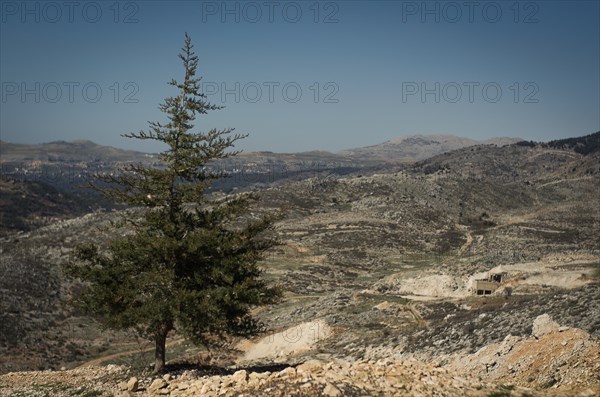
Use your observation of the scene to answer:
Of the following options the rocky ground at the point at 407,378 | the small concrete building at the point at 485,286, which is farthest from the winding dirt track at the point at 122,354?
the small concrete building at the point at 485,286

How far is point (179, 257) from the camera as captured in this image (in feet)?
55.5

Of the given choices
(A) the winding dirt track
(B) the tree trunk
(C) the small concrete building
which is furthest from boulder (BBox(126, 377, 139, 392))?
(C) the small concrete building

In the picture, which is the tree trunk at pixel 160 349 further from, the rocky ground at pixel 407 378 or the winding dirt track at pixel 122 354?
the winding dirt track at pixel 122 354

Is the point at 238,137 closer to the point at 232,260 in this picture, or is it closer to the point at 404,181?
the point at 232,260

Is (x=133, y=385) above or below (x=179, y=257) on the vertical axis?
below

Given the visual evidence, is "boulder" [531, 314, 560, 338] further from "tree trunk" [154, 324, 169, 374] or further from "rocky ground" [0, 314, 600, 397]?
"tree trunk" [154, 324, 169, 374]

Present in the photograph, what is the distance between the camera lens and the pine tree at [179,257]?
1606 cm

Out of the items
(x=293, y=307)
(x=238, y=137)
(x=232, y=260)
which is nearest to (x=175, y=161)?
(x=238, y=137)

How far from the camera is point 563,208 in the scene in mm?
101125

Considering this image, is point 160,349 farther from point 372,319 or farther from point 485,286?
point 485,286

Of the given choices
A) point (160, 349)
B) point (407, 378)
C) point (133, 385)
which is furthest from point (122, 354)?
point (407, 378)

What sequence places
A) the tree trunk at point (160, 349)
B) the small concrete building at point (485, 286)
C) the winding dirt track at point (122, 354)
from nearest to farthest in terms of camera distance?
the tree trunk at point (160, 349)
the winding dirt track at point (122, 354)
the small concrete building at point (485, 286)

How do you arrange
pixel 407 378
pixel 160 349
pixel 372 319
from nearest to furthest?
pixel 407 378
pixel 160 349
pixel 372 319

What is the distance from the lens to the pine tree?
52.7 ft
